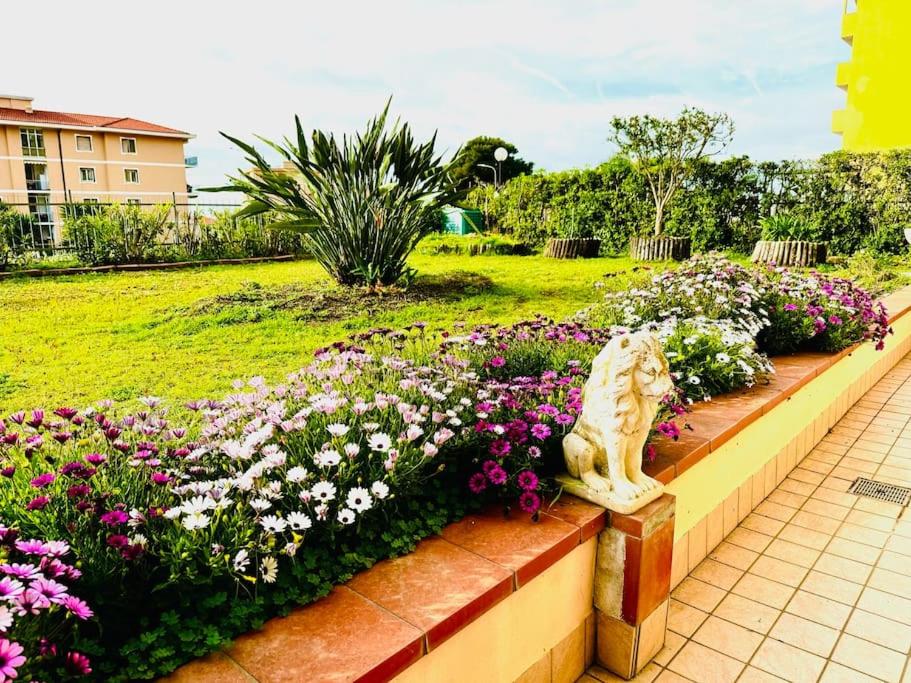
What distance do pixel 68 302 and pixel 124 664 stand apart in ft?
21.8

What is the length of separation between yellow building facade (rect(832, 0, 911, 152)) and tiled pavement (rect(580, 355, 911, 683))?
18392 mm

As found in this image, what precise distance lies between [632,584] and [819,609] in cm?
96

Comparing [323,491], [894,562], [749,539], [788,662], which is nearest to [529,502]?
[323,491]

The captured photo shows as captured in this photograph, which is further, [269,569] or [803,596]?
[803,596]

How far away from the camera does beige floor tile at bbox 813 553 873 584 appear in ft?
8.21

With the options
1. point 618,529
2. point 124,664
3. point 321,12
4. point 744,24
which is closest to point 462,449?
point 618,529

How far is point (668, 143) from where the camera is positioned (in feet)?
39.2

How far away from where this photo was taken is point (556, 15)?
6.49m

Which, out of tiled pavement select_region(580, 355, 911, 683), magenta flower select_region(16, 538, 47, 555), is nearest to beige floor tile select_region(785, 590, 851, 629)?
tiled pavement select_region(580, 355, 911, 683)

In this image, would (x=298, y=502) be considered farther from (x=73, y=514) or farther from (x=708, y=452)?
(x=708, y=452)

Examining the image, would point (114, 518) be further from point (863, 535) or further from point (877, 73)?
point (877, 73)

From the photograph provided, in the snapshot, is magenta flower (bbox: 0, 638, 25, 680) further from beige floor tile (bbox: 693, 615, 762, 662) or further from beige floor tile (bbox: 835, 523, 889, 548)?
beige floor tile (bbox: 835, 523, 889, 548)

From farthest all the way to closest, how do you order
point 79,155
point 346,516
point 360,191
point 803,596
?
point 79,155 < point 360,191 < point 803,596 < point 346,516

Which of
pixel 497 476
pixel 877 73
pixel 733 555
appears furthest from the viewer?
pixel 877 73
